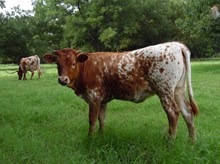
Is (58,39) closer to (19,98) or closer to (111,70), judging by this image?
(19,98)

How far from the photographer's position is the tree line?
39.1 metres

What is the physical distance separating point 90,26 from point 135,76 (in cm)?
3519

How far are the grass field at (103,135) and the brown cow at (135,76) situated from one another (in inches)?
21.7

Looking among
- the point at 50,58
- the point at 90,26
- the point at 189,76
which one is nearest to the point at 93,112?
the point at 50,58

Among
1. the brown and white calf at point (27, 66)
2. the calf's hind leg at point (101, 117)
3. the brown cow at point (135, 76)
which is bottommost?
the brown and white calf at point (27, 66)

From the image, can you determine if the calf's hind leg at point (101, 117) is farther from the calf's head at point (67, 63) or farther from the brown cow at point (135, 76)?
the calf's head at point (67, 63)

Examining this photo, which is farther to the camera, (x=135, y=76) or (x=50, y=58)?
(x=50, y=58)

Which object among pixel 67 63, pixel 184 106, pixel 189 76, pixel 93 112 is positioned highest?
pixel 67 63

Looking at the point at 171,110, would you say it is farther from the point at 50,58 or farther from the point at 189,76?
the point at 50,58

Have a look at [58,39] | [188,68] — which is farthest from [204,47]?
[188,68]

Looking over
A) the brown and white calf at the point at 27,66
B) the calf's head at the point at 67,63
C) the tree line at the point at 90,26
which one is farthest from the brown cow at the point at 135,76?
the tree line at the point at 90,26

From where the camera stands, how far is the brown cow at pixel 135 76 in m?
5.24

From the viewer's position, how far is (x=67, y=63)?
5.56m

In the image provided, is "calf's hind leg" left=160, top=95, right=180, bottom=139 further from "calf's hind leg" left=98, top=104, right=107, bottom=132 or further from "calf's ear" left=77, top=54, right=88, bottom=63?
"calf's ear" left=77, top=54, right=88, bottom=63
